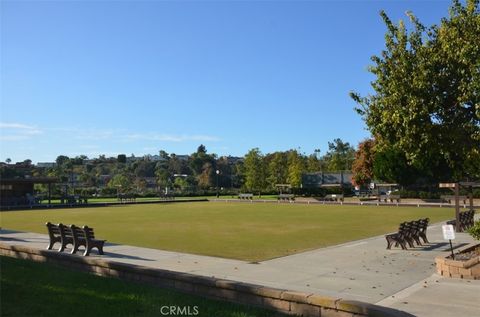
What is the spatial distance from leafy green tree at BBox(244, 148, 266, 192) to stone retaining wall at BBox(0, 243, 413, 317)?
7055 centimetres

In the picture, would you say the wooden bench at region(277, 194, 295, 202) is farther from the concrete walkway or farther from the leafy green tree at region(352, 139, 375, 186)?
→ the concrete walkway

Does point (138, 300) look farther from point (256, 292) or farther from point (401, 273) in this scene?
point (401, 273)

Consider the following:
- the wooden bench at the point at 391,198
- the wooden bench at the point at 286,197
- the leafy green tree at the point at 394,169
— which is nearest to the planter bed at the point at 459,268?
the wooden bench at the point at 391,198

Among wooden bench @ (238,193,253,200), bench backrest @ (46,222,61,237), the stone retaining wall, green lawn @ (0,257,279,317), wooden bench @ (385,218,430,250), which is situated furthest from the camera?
wooden bench @ (238,193,253,200)

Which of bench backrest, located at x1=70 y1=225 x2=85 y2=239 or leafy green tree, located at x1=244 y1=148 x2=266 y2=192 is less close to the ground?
leafy green tree, located at x1=244 y1=148 x2=266 y2=192

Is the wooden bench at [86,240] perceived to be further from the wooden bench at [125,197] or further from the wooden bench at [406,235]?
the wooden bench at [125,197]

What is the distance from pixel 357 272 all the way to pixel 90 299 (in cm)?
650

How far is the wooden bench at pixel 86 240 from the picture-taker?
14.6 meters

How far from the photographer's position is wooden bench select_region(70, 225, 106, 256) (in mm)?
14562

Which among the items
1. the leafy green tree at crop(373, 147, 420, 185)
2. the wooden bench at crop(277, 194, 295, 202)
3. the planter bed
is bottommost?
the planter bed

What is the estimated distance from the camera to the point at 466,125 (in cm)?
1288

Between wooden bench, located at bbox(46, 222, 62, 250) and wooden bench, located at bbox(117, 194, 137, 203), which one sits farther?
wooden bench, located at bbox(117, 194, 137, 203)

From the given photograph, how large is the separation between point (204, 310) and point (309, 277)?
13.9 ft

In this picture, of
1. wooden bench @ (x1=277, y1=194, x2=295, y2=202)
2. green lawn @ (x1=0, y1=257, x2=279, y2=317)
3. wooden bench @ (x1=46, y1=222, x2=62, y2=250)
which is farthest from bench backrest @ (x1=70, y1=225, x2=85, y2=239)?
wooden bench @ (x1=277, y1=194, x2=295, y2=202)
